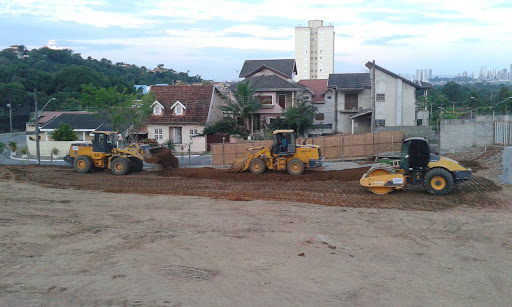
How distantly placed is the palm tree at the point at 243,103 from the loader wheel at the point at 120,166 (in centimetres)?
1916

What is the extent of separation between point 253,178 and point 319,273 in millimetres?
12103

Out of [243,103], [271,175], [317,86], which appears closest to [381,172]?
[271,175]

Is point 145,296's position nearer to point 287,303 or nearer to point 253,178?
point 287,303

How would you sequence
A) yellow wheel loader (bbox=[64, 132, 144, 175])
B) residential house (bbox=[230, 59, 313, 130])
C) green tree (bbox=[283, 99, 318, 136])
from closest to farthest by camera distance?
yellow wheel loader (bbox=[64, 132, 144, 175])
green tree (bbox=[283, 99, 318, 136])
residential house (bbox=[230, 59, 313, 130])

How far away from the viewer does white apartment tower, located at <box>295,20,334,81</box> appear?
397 ft

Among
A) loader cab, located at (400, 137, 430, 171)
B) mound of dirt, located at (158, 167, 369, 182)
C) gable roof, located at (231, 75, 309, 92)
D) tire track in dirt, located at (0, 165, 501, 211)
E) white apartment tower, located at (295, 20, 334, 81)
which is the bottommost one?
tire track in dirt, located at (0, 165, 501, 211)

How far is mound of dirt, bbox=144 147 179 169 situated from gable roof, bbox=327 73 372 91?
81.2 ft

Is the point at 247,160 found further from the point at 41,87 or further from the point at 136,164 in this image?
the point at 41,87

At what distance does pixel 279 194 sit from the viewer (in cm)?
1681

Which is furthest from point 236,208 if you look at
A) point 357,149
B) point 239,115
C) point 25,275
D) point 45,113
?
point 45,113

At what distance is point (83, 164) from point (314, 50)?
105m

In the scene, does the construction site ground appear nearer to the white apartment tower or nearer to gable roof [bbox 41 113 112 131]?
gable roof [bbox 41 113 112 131]

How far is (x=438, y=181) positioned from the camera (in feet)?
50.9

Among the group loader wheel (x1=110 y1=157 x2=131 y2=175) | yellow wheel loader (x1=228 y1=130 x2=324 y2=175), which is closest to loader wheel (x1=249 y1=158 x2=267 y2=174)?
yellow wheel loader (x1=228 y1=130 x2=324 y2=175)
